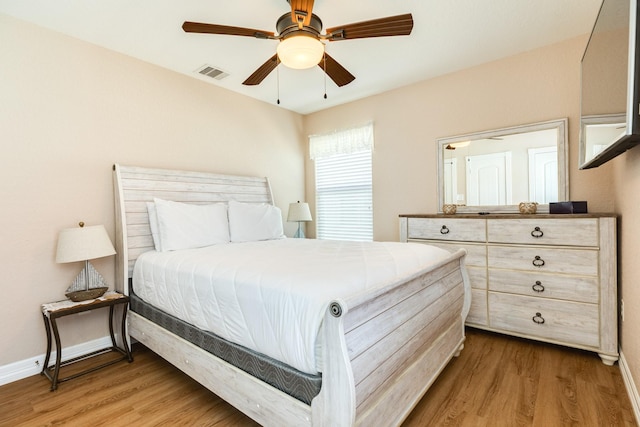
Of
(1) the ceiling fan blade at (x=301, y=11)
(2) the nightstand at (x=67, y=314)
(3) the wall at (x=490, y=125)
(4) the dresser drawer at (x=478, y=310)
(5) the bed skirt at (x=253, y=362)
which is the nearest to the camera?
(5) the bed skirt at (x=253, y=362)

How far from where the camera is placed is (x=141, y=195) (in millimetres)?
2723

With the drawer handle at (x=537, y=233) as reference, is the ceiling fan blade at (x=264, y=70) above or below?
above

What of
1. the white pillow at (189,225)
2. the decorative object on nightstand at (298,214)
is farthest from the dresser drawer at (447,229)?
the white pillow at (189,225)

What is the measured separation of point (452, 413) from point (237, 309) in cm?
131

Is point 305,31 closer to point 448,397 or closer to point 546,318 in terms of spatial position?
point 448,397

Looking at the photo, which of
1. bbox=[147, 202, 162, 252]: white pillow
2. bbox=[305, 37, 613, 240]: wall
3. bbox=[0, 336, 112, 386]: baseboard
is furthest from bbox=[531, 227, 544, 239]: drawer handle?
bbox=[0, 336, 112, 386]: baseboard

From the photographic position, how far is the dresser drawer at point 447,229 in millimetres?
2711

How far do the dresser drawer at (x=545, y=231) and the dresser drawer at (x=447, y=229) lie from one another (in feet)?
0.29

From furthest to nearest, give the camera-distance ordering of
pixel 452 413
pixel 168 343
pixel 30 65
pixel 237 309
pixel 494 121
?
pixel 494 121 → pixel 30 65 → pixel 168 343 → pixel 452 413 → pixel 237 309

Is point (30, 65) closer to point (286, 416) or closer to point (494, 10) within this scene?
point (286, 416)

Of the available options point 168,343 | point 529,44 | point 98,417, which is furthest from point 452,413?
point 529,44

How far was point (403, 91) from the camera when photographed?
11.7ft

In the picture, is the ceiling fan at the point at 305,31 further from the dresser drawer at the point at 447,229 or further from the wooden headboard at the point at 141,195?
the dresser drawer at the point at 447,229

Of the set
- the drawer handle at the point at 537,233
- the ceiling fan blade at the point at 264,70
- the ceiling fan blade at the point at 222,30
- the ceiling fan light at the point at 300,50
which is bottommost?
the drawer handle at the point at 537,233
